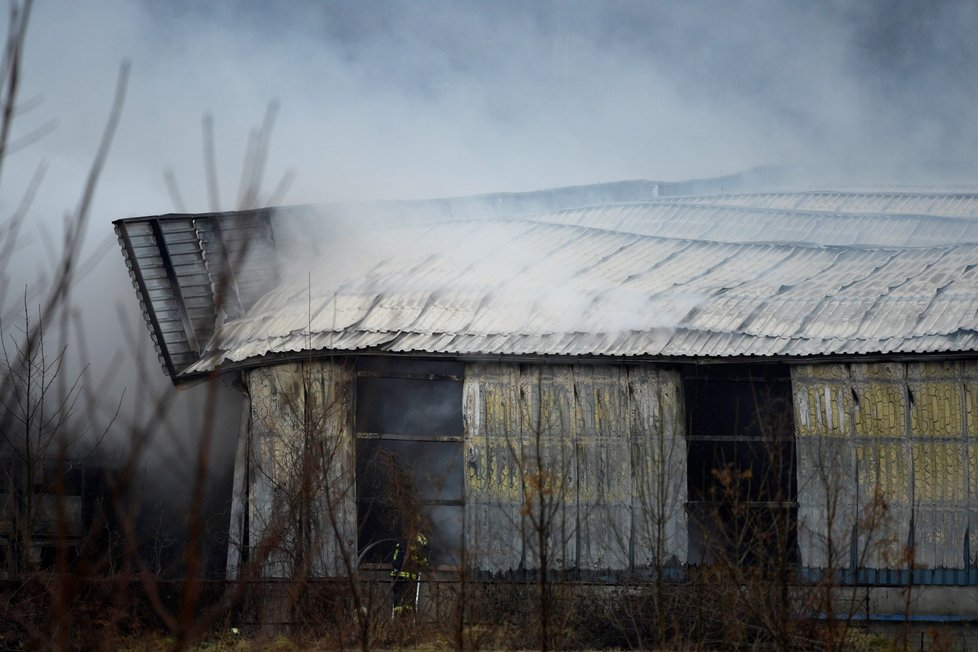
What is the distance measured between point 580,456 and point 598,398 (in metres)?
0.79

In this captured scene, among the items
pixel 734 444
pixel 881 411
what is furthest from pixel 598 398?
pixel 881 411

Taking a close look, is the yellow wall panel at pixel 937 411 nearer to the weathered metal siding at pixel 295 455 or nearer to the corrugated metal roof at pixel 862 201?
the corrugated metal roof at pixel 862 201

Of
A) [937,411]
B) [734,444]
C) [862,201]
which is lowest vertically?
[734,444]

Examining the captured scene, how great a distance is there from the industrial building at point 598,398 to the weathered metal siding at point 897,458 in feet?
0.08

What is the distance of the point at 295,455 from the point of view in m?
14.1

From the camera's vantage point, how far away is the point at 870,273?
15.9 meters

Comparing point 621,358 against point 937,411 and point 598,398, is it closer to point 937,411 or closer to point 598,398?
point 598,398

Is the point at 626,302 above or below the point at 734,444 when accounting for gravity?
above

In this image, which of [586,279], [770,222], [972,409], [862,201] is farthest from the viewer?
[862,201]

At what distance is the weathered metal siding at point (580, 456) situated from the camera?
13891 millimetres

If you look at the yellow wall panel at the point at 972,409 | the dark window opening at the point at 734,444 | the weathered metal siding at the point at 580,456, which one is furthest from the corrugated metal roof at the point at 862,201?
the weathered metal siding at the point at 580,456

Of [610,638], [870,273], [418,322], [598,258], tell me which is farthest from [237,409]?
[870,273]

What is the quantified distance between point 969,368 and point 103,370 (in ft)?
43.5

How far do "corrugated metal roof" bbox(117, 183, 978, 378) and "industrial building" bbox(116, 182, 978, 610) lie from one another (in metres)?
0.06
